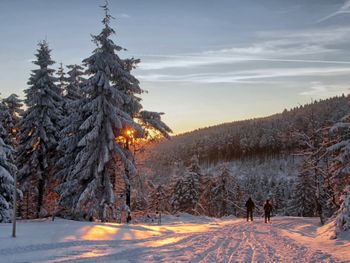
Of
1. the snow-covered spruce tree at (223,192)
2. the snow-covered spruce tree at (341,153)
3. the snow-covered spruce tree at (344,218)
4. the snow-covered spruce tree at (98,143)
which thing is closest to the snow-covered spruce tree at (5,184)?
the snow-covered spruce tree at (98,143)

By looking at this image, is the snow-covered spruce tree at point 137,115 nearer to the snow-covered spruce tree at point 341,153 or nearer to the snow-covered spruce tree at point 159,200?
the snow-covered spruce tree at point 341,153

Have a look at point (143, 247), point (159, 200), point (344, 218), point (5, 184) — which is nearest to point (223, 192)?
point (159, 200)

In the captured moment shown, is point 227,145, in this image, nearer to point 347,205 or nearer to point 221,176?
point 221,176

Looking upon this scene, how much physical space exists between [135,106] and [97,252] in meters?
17.0

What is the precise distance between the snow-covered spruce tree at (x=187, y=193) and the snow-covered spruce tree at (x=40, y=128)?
92.0ft

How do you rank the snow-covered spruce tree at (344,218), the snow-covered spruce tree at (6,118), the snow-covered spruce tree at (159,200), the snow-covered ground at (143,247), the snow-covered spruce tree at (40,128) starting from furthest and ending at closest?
1. the snow-covered spruce tree at (159,200)
2. the snow-covered spruce tree at (6,118)
3. the snow-covered spruce tree at (40,128)
4. the snow-covered spruce tree at (344,218)
5. the snow-covered ground at (143,247)

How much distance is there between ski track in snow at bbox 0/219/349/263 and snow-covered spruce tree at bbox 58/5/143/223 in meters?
8.80

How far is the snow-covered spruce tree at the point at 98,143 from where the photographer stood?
82.3 feet

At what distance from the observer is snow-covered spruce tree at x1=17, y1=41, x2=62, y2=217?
31.5 m

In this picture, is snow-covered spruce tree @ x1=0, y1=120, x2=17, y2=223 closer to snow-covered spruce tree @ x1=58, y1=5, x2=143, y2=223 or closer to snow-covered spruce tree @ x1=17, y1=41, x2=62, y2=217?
snow-covered spruce tree @ x1=58, y1=5, x2=143, y2=223

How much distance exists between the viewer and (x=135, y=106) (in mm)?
29031

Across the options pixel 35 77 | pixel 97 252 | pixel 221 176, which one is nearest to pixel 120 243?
pixel 97 252

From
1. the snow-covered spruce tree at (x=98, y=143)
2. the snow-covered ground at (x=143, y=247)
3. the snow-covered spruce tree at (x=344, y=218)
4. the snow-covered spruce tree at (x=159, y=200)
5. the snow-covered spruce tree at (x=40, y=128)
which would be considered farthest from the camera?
the snow-covered spruce tree at (x=159, y=200)

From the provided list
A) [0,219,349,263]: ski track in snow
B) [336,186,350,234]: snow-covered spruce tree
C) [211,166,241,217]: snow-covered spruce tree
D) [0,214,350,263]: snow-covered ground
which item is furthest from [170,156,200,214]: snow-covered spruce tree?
[0,219,349,263]: ski track in snow
